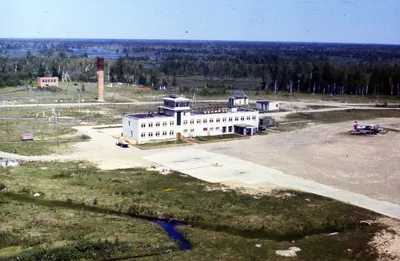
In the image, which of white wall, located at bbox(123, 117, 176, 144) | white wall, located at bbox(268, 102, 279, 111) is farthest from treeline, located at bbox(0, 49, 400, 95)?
white wall, located at bbox(123, 117, 176, 144)

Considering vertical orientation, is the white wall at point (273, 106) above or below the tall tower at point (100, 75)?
below

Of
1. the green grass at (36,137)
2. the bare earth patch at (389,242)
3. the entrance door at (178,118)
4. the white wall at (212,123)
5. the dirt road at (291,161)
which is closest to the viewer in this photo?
the bare earth patch at (389,242)

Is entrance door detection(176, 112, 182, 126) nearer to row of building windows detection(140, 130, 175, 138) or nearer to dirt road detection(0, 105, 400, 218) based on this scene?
row of building windows detection(140, 130, 175, 138)

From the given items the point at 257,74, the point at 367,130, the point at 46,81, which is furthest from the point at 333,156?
the point at 257,74

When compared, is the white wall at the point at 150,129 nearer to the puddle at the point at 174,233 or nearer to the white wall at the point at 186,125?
the white wall at the point at 186,125

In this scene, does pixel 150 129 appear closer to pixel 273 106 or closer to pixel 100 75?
pixel 273 106

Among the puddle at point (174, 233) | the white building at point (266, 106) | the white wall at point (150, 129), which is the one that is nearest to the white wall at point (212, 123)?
the white wall at point (150, 129)

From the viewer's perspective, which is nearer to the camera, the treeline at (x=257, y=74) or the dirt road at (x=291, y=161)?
the dirt road at (x=291, y=161)

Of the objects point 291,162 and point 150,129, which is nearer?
point 291,162

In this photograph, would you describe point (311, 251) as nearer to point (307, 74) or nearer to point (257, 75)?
point (307, 74)
